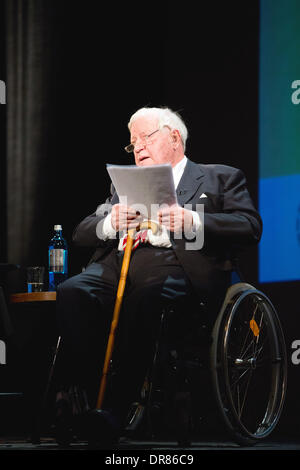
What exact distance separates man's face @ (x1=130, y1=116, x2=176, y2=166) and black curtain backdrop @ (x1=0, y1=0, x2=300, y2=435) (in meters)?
0.85

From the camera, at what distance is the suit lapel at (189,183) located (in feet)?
7.91

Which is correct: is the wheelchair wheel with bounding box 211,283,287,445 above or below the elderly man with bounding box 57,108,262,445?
below

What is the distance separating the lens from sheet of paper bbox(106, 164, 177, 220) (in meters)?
2.12

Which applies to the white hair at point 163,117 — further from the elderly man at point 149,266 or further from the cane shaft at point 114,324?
the cane shaft at point 114,324

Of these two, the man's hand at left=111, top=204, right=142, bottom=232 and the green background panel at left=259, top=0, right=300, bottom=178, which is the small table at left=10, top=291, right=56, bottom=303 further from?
the green background panel at left=259, top=0, right=300, bottom=178

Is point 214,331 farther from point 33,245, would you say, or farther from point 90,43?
point 90,43

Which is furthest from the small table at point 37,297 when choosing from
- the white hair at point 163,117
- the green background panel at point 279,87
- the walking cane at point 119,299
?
the green background panel at point 279,87

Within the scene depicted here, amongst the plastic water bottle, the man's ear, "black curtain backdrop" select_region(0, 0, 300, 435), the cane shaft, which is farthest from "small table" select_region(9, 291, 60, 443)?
the man's ear

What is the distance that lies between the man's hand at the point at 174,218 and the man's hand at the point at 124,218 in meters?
0.10

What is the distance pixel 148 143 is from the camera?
247 centimetres

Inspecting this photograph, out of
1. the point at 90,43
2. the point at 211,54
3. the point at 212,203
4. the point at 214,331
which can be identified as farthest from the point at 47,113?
the point at 214,331

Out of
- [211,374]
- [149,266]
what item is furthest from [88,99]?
[211,374]

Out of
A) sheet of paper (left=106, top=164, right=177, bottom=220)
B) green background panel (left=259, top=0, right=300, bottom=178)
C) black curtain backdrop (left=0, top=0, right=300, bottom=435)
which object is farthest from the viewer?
black curtain backdrop (left=0, top=0, right=300, bottom=435)

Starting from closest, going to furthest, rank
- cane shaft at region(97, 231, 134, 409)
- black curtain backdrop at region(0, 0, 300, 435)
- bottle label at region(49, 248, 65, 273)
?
cane shaft at region(97, 231, 134, 409) < bottle label at region(49, 248, 65, 273) < black curtain backdrop at region(0, 0, 300, 435)
